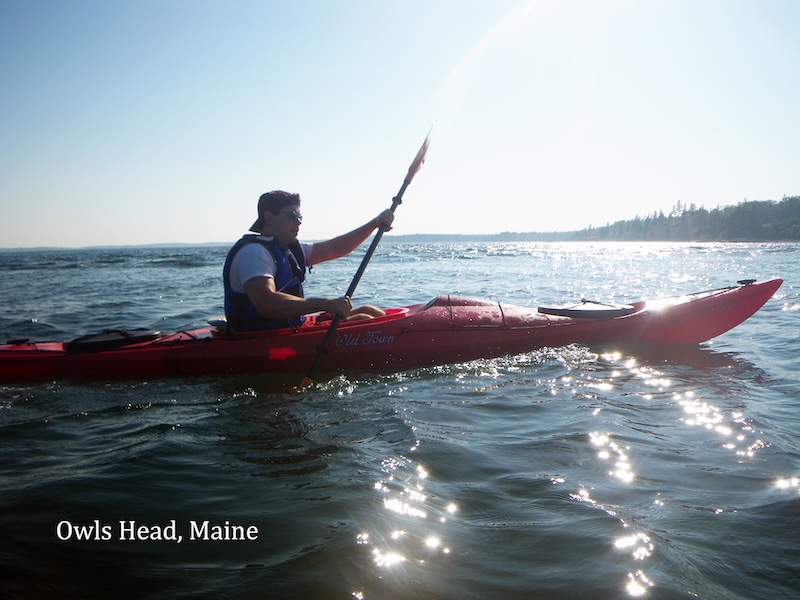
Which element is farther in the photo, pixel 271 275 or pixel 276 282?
pixel 276 282

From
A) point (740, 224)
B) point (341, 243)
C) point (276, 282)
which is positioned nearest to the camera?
point (276, 282)

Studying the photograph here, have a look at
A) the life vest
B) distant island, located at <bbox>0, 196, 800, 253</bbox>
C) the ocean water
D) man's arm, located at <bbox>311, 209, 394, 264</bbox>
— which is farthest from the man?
distant island, located at <bbox>0, 196, 800, 253</bbox>

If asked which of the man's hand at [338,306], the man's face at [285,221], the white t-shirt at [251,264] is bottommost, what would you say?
the man's hand at [338,306]

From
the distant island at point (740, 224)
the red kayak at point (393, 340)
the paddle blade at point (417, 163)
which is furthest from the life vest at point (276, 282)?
the distant island at point (740, 224)

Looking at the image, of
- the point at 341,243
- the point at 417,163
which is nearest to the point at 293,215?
the point at 341,243

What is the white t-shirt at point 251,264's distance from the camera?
4.41 m

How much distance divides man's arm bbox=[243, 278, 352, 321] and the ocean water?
2.09ft

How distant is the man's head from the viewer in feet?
15.6

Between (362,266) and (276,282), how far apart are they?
0.90 m

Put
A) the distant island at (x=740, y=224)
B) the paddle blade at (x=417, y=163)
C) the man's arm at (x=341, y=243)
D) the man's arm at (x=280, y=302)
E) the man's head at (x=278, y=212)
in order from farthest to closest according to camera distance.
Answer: the distant island at (x=740, y=224)
the paddle blade at (x=417, y=163)
the man's arm at (x=341, y=243)
the man's head at (x=278, y=212)
the man's arm at (x=280, y=302)

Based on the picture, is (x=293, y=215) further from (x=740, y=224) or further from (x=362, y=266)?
(x=740, y=224)

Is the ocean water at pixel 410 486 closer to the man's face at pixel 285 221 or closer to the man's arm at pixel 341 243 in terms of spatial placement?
the man's face at pixel 285 221

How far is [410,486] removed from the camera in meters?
2.76

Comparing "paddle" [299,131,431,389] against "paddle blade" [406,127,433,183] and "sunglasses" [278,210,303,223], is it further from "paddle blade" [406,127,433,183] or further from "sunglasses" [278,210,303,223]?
"sunglasses" [278,210,303,223]
